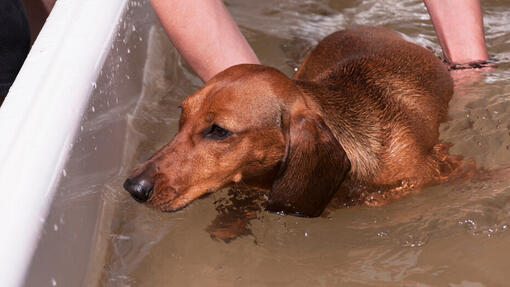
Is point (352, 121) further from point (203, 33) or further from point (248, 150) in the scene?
point (203, 33)

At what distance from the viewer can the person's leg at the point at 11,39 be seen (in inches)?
94.3

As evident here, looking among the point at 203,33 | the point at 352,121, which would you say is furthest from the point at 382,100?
the point at 203,33

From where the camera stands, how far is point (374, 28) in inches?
124

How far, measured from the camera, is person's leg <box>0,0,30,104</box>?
7.86 ft

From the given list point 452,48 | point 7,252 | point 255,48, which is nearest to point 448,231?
point 452,48

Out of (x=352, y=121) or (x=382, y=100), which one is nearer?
(x=352, y=121)

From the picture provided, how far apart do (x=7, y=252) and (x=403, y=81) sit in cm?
175

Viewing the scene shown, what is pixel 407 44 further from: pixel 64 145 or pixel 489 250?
pixel 64 145

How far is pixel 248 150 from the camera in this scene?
2.02 m

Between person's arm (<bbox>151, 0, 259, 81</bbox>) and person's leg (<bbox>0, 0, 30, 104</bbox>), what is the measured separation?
595mm

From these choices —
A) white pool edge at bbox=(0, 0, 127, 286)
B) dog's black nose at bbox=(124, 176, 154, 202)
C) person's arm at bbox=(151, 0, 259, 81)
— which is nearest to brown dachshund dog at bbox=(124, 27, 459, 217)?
dog's black nose at bbox=(124, 176, 154, 202)

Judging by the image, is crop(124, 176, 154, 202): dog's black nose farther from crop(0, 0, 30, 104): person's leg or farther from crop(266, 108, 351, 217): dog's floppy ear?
crop(0, 0, 30, 104): person's leg

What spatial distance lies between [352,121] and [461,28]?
1.13m

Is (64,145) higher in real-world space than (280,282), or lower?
higher
